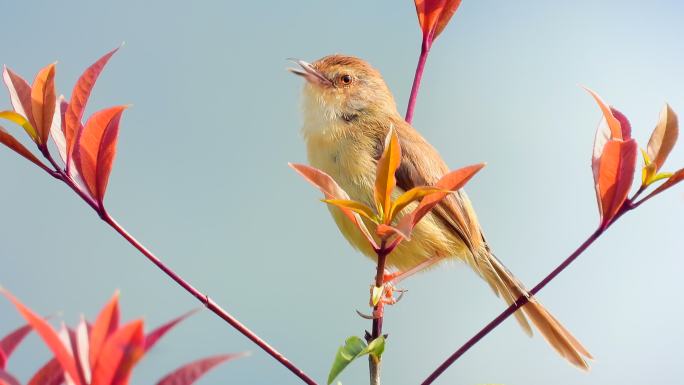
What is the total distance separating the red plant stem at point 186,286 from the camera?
1275mm

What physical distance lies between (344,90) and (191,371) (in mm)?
2875

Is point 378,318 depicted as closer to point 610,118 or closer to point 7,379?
point 610,118

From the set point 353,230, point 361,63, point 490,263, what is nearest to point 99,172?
point 353,230

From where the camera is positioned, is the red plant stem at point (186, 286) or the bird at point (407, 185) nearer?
the red plant stem at point (186, 286)

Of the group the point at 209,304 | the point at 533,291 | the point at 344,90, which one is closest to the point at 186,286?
the point at 209,304

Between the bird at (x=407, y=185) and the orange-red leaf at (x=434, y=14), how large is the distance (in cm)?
106

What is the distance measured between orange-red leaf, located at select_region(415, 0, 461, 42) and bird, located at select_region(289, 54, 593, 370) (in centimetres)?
106

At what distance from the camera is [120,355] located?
810 mm

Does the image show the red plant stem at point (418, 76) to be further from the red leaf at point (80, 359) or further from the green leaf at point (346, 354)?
the red leaf at point (80, 359)

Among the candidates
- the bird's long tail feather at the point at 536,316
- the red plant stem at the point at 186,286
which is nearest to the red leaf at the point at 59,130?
the red plant stem at the point at 186,286

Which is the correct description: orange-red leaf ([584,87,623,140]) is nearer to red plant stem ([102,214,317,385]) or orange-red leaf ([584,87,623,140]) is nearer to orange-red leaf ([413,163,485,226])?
orange-red leaf ([413,163,485,226])

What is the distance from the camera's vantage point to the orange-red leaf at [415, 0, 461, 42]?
1.76 metres

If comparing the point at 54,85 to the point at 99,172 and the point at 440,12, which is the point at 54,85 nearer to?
the point at 99,172

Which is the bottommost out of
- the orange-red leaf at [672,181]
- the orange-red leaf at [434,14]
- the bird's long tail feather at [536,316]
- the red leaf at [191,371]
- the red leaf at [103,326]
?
the bird's long tail feather at [536,316]
